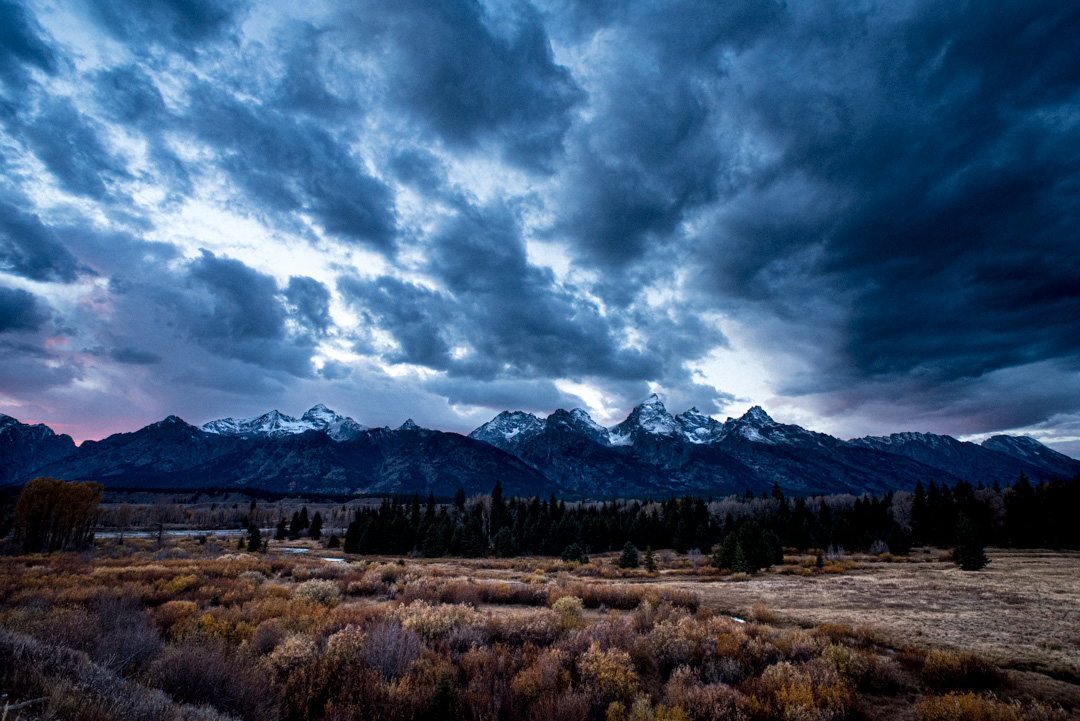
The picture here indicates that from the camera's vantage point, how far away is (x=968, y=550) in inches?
1374

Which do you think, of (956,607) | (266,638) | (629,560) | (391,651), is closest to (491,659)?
(391,651)

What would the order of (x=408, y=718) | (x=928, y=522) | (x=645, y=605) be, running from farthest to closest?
(x=928, y=522) < (x=645, y=605) < (x=408, y=718)

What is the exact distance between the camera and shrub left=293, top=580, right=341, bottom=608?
16.7m

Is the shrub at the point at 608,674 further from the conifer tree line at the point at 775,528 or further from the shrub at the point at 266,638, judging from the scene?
the conifer tree line at the point at 775,528

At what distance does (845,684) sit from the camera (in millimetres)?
9359

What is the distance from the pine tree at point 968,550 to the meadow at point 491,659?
21.0 meters

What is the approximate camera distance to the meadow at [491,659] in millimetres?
7316

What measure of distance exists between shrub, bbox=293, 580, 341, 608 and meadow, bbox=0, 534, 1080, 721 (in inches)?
4.6

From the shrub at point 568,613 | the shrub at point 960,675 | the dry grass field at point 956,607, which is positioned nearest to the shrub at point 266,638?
the shrub at point 568,613

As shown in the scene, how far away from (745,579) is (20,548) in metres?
68.0

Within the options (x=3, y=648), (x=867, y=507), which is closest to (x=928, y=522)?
(x=867, y=507)

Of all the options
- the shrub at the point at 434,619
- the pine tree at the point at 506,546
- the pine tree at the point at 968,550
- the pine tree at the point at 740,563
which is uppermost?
the shrub at the point at 434,619

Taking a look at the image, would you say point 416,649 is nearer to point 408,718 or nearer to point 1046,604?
point 408,718

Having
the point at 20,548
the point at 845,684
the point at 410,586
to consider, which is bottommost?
the point at 20,548
